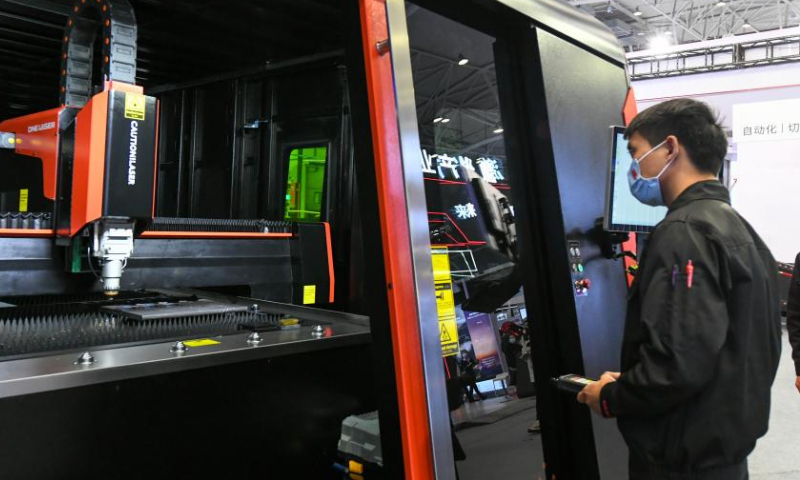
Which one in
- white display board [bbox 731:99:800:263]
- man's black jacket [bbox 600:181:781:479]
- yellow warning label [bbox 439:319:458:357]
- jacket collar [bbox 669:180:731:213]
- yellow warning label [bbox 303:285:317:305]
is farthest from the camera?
white display board [bbox 731:99:800:263]

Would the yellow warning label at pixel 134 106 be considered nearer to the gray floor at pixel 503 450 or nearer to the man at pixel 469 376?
the man at pixel 469 376

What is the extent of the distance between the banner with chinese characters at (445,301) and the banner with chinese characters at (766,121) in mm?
5930

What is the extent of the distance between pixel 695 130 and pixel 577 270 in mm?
802

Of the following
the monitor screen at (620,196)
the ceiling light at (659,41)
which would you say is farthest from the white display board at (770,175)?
the ceiling light at (659,41)

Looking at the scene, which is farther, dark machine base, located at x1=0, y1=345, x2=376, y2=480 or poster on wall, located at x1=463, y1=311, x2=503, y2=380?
poster on wall, located at x1=463, y1=311, x2=503, y2=380

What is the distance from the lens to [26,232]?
1.95m

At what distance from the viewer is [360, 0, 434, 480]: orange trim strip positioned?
1.54 metres

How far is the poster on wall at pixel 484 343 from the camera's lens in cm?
203

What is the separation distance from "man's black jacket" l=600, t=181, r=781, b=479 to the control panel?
28.5 inches

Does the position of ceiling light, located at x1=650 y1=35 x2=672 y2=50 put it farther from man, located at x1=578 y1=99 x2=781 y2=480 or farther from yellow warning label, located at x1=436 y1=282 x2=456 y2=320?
man, located at x1=578 y1=99 x2=781 y2=480

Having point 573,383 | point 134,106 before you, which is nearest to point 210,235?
point 134,106

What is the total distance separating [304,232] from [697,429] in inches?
75.4

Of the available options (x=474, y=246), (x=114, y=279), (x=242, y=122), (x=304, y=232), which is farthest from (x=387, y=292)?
(x=242, y=122)

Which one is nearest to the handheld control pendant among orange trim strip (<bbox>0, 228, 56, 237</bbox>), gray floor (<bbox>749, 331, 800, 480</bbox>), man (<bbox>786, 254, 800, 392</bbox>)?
orange trim strip (<bbox>0, 228, 56, 237</bbox>)
